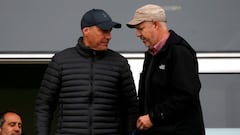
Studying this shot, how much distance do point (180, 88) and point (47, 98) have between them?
69 centimetres

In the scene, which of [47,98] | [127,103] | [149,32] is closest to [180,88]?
[149,32]

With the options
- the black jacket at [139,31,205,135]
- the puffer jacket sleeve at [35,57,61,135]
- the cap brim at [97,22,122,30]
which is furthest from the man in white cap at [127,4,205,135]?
the puffer jacket sleeve at [35,57,61,135]

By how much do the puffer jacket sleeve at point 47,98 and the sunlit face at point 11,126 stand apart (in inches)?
54.0

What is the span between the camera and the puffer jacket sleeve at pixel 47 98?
9.12 ft

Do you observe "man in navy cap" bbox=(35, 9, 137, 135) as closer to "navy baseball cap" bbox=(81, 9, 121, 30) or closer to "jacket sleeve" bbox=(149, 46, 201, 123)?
"navy baseball cap" bbox=(81, 9, 121, 30)

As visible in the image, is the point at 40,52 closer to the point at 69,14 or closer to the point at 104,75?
the point at 69,14

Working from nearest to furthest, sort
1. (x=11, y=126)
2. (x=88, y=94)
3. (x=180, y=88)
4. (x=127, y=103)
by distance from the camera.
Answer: (x=180, y=88) → (x=88, y=94) → (x=127, y=103) → (x=11, y=126)

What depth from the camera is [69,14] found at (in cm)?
369

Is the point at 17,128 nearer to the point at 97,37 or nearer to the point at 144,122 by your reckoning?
the point at 97,37

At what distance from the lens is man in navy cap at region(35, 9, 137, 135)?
2736 millimetres

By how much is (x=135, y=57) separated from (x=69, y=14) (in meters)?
0.51

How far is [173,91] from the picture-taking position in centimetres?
252

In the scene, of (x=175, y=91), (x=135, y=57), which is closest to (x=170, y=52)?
(x=175, y=91)

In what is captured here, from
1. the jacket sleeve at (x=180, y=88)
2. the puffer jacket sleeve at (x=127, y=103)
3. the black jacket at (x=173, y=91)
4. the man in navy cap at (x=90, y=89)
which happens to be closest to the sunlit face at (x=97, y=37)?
the man in navy cap at (x=90, y=89)
